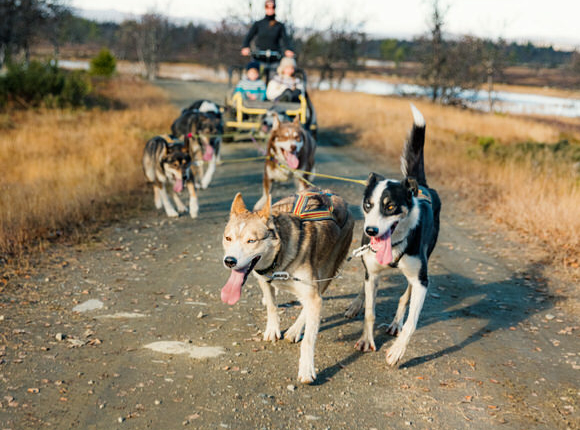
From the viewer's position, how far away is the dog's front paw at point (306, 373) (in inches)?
161

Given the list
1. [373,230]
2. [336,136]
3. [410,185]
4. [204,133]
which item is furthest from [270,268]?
[336,136]

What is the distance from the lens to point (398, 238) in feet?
14.0

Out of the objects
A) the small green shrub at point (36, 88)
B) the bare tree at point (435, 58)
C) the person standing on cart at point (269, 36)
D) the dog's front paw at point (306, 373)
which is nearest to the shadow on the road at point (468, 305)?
the dog's front paw at point (306, 373)

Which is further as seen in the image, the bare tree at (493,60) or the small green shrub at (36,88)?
the bare tree at (493,60)

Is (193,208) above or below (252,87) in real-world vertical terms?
below

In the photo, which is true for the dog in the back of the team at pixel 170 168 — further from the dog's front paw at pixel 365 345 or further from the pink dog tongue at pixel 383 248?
the pink dog tongue at pixel 383 248

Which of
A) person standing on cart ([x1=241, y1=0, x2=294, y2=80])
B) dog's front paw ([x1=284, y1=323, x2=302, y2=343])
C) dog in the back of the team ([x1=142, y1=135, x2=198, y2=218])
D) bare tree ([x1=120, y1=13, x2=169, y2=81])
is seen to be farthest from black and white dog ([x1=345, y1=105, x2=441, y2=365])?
bare tree ([x1=120, y1=13, x2=169, y2=81])

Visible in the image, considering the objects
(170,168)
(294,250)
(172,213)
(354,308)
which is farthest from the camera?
(172,213)

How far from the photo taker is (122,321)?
5.11 meters

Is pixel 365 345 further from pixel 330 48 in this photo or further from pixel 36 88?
pixel 330 48

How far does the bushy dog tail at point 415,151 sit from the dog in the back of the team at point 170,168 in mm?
4160

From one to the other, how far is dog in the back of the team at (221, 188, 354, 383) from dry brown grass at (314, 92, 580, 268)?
158 inches

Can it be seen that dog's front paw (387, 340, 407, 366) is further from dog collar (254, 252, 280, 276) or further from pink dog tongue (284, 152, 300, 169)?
pink dog tongue (284, 152, 300, 169)

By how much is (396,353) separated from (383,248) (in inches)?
35.4
